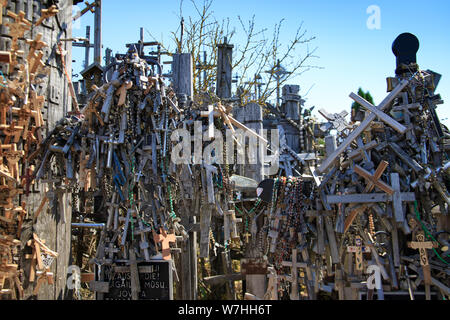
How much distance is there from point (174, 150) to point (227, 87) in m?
5.13

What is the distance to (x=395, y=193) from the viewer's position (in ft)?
16.3

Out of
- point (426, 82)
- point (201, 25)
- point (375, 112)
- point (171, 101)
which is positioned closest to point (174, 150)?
point (171, 101)

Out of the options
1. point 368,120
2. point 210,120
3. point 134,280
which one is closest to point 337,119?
point 368,120

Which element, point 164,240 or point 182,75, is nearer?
point 164,240

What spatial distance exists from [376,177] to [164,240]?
8.60 feet

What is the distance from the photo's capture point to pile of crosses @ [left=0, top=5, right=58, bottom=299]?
18.0ft

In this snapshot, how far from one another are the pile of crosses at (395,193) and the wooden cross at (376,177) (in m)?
0.01

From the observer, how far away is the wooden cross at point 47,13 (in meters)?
5.85

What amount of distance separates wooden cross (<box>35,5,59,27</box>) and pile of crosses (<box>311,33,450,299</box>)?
4205mm

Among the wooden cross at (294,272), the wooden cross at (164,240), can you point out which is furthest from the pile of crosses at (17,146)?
the wooden cross at (294,272)

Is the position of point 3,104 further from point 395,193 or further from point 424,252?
point 424,252

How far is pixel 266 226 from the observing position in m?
6.24

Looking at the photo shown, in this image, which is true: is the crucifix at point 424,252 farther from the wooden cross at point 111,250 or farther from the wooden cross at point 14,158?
the wooden cross at point 14,158

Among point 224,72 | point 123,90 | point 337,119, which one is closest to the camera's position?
point 123,90
